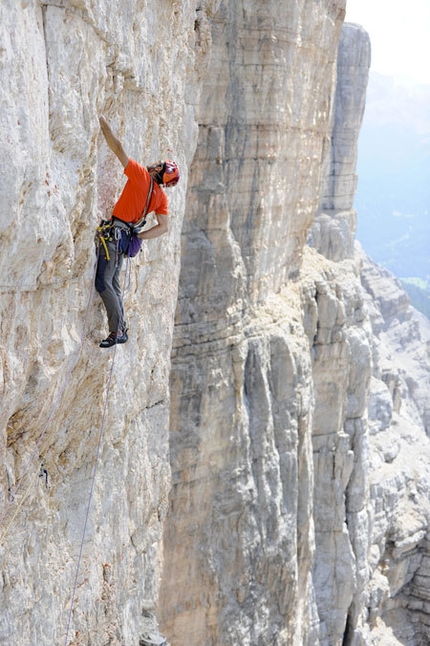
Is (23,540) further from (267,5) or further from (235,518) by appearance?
(267,5)

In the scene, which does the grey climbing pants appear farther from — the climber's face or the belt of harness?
the climber's face

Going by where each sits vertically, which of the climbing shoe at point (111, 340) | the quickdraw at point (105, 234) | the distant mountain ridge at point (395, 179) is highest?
the quickdraw at point (105, 234)

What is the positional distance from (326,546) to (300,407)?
19.6 ft

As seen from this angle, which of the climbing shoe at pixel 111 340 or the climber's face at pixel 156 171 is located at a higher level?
the climber's face at pixel 156 171

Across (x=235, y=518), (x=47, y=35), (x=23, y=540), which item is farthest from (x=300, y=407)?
(x=47, y=35)

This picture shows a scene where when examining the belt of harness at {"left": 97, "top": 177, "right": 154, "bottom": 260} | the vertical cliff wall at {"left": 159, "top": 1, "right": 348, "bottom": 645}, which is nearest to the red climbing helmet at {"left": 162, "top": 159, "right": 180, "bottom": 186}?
the belt of harness at {"left": 97, "top": 177, "right": 154, "bottom": 260}

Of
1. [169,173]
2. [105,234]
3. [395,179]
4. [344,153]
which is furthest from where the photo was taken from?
[395,179]

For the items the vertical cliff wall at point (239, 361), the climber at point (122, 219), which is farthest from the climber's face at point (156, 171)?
the vertical cliff wall at point (239, 361)

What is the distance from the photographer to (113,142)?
690cm

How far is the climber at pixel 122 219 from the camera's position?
7020mm

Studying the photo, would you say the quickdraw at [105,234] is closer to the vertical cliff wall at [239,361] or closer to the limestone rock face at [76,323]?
the limestone rock face at [76,323]

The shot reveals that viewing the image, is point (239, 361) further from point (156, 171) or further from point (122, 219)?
point (122, 219)

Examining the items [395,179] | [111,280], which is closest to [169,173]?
[111,280]

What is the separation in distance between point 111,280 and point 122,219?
0.53 m
